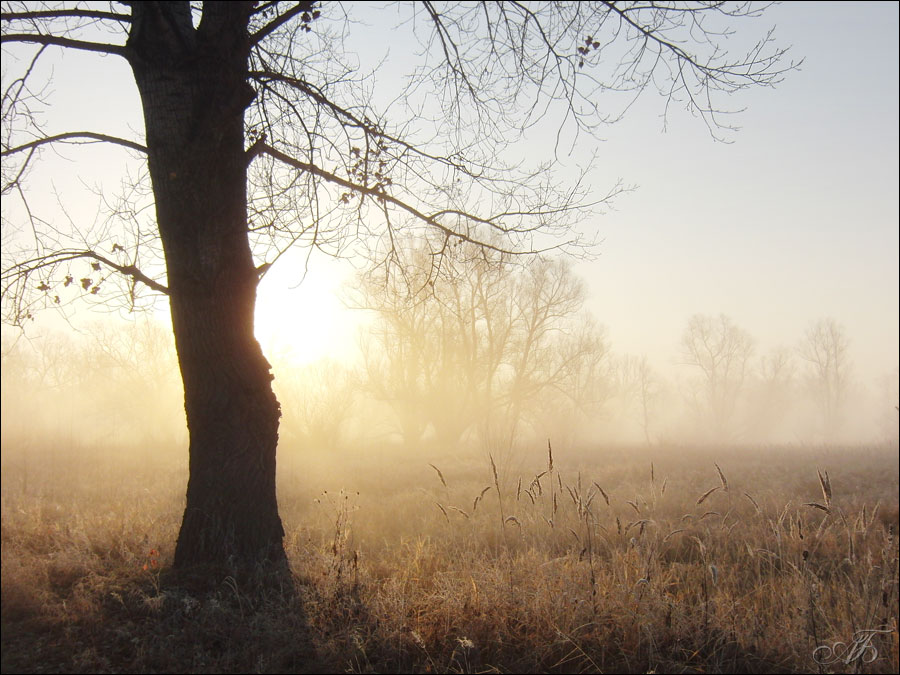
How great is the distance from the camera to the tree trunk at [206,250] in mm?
4273

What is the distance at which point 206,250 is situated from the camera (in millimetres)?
4293

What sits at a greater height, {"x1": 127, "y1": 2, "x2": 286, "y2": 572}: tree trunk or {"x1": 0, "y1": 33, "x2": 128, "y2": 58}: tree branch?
{"x1": 0, "y1": 33, "x2": 128, "y2": 58}: tree branch

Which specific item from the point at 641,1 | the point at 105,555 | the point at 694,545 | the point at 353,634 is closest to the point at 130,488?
the point at 105,555

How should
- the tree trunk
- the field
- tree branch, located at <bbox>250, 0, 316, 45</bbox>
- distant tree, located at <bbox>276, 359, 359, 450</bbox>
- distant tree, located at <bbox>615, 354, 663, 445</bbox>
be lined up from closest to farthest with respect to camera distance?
the field → the tree trunk → tree branch, located at <bbox>250, 0, 316, 45</bbox> → distant tree, located at <bbox>276, 359, 359, 450</bbox> → distant tree, located at <bbox>615, 354, 663, 445</bbox>

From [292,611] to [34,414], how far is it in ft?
21.6

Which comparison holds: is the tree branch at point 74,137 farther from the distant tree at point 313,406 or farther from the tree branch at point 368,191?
the distant tree at point 313,406

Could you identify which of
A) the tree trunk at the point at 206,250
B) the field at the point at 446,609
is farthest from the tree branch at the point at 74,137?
the field at the point at 446,609

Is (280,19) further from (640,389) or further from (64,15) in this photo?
(640,389)

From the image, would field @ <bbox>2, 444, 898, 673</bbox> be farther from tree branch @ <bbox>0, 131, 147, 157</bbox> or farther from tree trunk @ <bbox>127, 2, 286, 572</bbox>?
tree branch @ <bbox>0, 131, 147, 157</bbox>

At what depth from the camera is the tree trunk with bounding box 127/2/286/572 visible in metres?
4.27

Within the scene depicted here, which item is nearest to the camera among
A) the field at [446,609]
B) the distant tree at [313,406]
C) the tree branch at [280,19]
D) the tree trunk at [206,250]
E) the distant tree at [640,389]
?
the field at [446,609]

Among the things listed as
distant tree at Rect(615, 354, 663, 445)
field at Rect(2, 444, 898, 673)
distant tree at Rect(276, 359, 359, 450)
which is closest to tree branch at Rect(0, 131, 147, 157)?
field at Rect(2, 444, 898, 673)

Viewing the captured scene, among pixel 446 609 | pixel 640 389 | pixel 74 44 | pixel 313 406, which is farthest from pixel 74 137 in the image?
pixel 640 389

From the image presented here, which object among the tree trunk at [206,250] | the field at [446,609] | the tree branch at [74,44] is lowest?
the field at [446,609]
